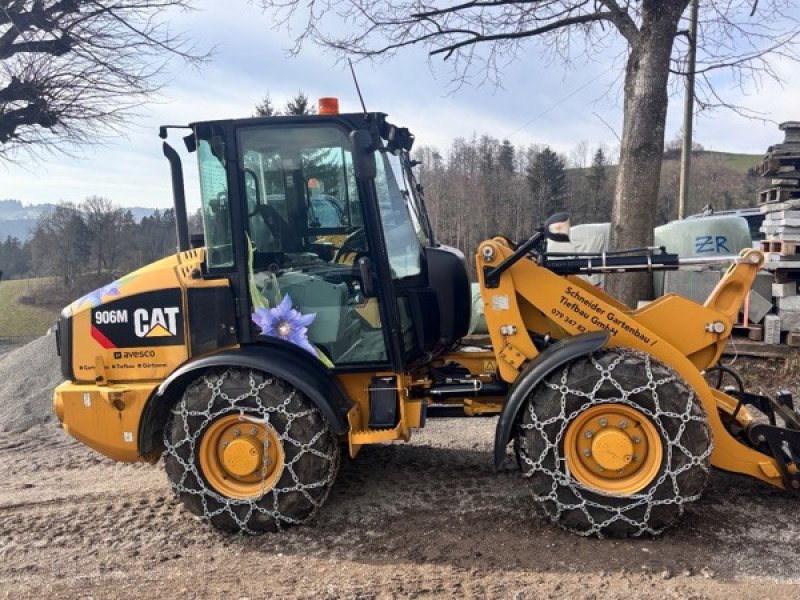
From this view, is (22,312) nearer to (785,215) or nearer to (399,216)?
(399,216)

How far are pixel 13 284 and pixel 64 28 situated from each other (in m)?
35.7

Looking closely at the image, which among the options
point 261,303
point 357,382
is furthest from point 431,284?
point 261,303

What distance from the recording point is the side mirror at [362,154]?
329cm

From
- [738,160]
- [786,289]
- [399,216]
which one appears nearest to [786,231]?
[786,289]

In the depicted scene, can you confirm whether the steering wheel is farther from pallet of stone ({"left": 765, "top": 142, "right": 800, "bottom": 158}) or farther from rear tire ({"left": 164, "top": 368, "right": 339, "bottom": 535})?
pallet of stone ({"left": 765, "top": 142, "right": 800, "bottom": 158})

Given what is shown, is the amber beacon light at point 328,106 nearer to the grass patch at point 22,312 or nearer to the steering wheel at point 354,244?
the steering wheel at point 354,244

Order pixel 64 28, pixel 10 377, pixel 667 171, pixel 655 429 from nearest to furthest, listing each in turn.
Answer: pixel 655 429
pixel 10 377
pixel 64 28
pixel 667 171

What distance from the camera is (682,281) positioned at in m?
8.16

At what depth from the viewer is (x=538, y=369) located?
3430 mm

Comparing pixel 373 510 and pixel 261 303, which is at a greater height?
pixel 261 303

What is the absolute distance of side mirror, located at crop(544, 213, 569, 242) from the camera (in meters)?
3.39

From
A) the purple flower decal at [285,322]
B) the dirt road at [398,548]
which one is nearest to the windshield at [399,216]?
the purple flower decal at [285,322]

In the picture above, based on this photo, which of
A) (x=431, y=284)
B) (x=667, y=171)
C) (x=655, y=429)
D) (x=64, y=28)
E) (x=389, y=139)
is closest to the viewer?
(x=655, y=429)

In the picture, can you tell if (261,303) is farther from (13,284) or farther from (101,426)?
(13,284)
